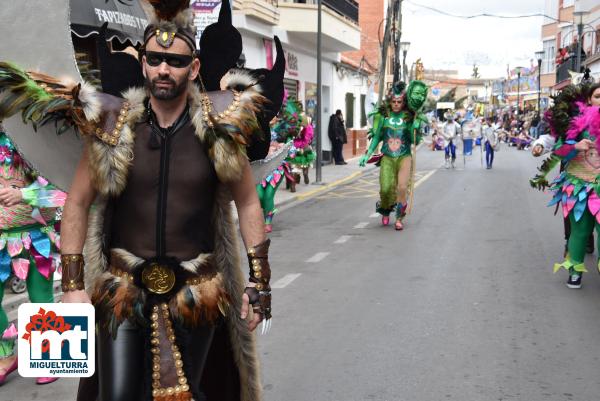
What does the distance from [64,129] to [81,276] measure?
57cm

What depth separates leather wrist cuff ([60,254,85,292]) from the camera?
2.92 m

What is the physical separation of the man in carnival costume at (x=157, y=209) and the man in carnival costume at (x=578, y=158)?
4.66 metres

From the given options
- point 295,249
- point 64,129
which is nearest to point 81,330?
point 64,129

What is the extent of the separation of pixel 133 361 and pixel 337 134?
Answer: 23992 millimetres

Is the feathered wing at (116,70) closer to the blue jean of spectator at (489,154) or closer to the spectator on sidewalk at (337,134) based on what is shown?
the spectator on sidewalk at (337,134)

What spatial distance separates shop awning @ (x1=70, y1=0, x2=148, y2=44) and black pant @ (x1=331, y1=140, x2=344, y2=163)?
15.9 metres

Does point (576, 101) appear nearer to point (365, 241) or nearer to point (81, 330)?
point (365, 241)

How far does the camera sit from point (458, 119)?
3297 centimetres

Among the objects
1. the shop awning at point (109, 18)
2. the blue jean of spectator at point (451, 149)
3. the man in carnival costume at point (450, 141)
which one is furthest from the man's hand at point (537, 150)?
the blue jean of spectator at point (451, 149)

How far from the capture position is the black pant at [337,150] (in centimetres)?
2706

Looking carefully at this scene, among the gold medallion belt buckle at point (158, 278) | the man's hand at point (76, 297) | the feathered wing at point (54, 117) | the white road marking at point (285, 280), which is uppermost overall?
the feathered wing at point (54, 117)

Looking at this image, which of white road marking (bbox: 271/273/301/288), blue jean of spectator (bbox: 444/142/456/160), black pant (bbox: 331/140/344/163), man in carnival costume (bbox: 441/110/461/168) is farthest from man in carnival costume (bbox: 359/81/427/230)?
black pant (bbox: 331/140/344/163)

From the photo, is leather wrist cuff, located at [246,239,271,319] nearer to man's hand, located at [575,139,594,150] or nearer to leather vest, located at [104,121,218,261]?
leather vest, located at [104,121,218,261]

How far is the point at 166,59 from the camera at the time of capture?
3.01 m
